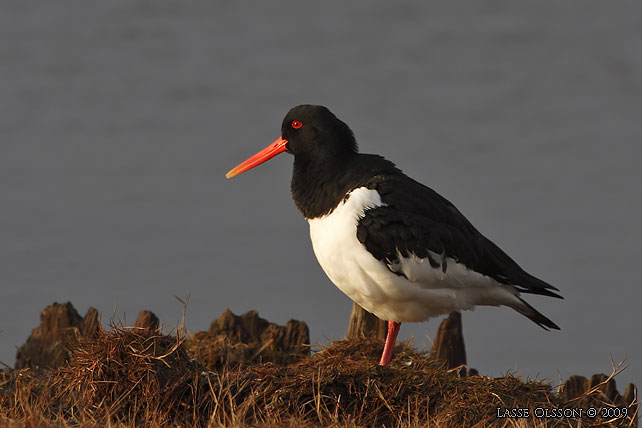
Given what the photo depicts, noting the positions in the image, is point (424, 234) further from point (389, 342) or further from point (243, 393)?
point (243, 393)

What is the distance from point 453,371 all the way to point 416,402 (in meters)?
1.12

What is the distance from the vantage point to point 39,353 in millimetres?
7590

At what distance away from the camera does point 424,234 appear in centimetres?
668

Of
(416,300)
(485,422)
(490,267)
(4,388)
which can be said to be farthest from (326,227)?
(4,388)

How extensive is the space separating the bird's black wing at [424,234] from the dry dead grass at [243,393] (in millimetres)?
948

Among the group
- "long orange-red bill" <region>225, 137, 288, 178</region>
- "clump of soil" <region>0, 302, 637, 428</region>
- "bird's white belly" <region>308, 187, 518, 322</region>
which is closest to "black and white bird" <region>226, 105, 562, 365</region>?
"bird's white belly" <region>308, 187, 518, 322</region>

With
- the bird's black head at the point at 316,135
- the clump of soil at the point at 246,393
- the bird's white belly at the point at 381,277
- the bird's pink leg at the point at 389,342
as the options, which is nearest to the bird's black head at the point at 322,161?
the bird's black head at the point at 316,135

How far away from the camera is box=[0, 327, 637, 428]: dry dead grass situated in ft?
17.6

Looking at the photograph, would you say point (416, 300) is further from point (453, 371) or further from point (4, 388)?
point (4, 388)

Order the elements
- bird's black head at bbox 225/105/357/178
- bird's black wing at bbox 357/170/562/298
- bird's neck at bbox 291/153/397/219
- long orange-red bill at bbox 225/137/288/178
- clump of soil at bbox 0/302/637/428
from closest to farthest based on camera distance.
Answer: clump of soil at bbox 0/302/637/428, bird's black wing at bbox 357/170/562/298, bird's neck at bbox 291/153/397/219, bird's black head at bbox 225/105/357/178, long orange-red bill at bbox 225/137/288/178

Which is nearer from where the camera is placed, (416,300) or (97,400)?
(97,400)

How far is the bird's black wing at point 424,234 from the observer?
6.52 metres

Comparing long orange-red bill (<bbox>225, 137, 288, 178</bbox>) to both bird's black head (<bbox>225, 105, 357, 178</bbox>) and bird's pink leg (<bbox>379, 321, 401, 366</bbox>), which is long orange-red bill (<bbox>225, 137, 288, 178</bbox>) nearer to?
bird's black head (<bbox>225, 105, 357, 178</bbox>)

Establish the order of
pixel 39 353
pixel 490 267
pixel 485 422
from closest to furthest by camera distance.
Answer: pixel 485 422
pixel 490 267
pixel 39 353
